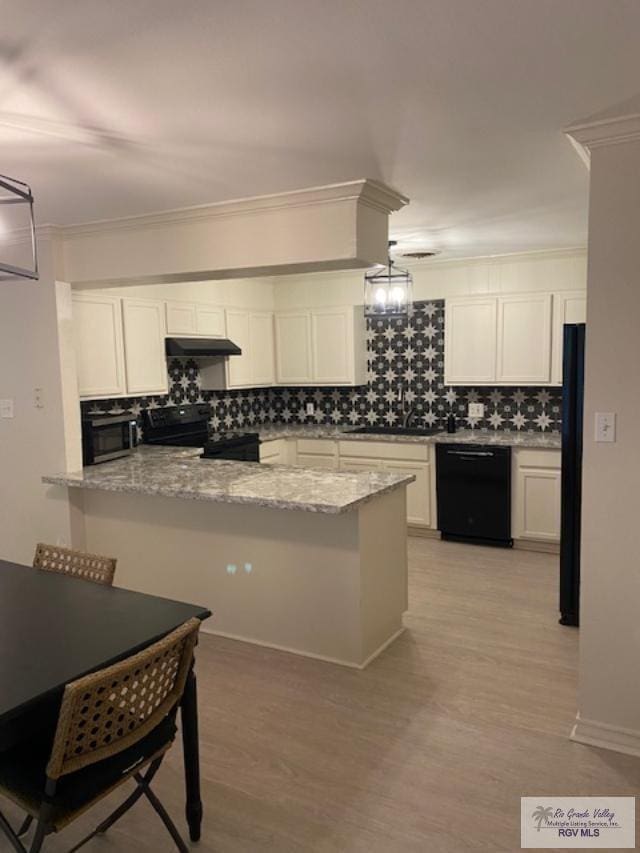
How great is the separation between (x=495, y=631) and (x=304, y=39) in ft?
10.2

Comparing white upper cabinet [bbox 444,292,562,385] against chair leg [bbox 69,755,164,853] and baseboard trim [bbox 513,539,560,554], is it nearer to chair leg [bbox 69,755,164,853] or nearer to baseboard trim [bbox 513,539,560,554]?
baseboard trim [bbox 513,539,560,554]

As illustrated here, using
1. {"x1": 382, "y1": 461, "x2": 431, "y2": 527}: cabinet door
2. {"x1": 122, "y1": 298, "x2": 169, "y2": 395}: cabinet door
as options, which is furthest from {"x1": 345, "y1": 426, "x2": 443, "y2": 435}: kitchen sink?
{"x1": 122, "y1": 298, "x2": 169, "y2": 395}: cabinet door

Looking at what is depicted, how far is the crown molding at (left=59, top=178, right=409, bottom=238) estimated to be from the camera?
2908 mm

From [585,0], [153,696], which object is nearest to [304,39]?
[585,0]

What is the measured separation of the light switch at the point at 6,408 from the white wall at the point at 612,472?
11.1 ft

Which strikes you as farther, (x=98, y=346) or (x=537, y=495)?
(x=537, y=495)

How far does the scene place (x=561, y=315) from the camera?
5.02m

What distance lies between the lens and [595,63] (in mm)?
1765

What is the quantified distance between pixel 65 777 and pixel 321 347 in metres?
4.62

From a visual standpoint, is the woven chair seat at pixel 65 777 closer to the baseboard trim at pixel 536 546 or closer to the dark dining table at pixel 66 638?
the dark dining table at pixel 66 638

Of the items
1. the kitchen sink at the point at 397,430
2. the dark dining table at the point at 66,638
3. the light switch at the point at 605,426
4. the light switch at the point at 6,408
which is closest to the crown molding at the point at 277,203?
the light switch at the point at 6,408

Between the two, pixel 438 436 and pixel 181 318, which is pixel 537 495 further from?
pixel 181 318

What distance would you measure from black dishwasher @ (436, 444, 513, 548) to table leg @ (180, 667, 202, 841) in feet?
11.3

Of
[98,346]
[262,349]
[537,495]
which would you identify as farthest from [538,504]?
[98,346]
